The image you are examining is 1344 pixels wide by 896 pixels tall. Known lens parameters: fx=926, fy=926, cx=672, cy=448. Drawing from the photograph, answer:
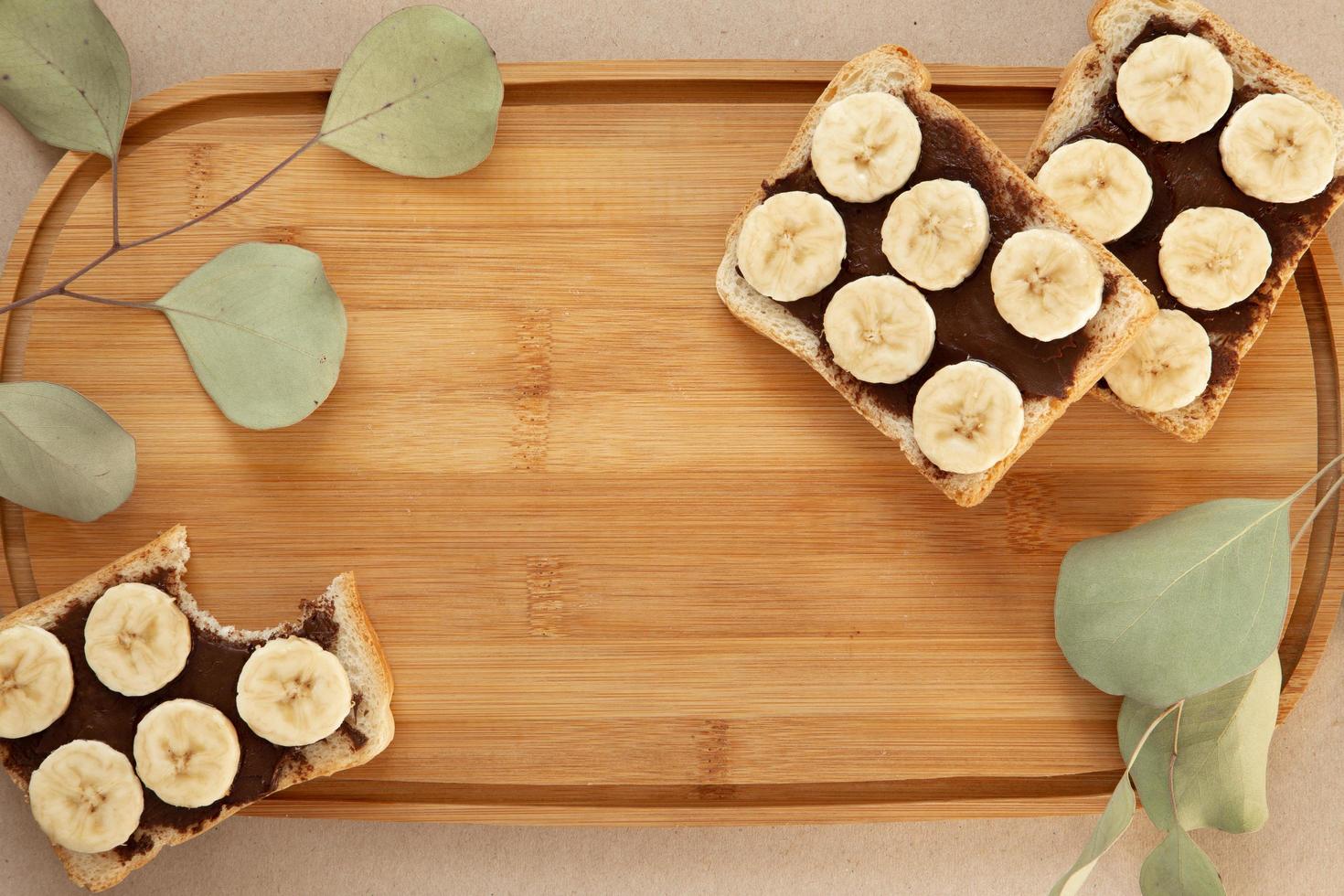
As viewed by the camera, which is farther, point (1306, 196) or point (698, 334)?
point (698, 334)

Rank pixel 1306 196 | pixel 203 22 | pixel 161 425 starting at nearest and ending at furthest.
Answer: pixel 1306 196, pixel 161 425, pixel 203 22

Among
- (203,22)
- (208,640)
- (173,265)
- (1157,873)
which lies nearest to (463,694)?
(208,640)

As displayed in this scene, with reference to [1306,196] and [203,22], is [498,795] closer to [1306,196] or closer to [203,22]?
[203,22]

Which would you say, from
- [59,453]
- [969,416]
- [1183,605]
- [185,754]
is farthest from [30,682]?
[1183,605]

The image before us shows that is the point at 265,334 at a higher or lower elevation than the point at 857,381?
lower

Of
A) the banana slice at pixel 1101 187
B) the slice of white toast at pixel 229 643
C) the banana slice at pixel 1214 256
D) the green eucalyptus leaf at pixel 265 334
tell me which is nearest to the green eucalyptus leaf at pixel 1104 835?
the banana slice at pixel 1214 256

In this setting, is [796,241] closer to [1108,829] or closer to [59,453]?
[1108,829]

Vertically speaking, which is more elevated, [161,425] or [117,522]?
[161,425]
